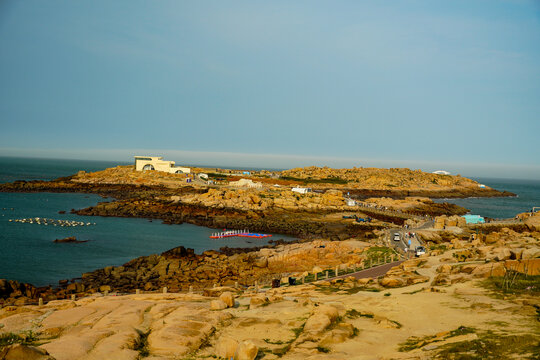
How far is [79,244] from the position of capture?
4419 centimetres

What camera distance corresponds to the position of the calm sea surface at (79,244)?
113ft

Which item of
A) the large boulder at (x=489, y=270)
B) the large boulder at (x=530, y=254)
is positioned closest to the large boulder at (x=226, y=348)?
the large boulder at (x=489, y=270)

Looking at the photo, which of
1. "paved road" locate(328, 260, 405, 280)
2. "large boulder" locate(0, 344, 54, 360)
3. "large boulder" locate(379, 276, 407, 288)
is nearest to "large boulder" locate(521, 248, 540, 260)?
"large boulder" locate(379, 276, 407, 288)

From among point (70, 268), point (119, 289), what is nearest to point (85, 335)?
point (119, 289)

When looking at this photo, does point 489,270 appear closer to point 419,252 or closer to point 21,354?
point 419,252

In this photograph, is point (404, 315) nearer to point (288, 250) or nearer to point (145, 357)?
point (145, 357)

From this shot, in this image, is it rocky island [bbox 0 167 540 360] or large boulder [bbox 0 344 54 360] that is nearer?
large boulder [bbox 0 344 54 360]

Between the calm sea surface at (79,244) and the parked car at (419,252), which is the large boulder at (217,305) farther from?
the parked car at (419,252)

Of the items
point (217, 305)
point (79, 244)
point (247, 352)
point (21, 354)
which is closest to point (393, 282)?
point (217, 305)

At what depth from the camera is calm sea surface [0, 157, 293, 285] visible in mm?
34500

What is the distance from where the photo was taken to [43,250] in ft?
134

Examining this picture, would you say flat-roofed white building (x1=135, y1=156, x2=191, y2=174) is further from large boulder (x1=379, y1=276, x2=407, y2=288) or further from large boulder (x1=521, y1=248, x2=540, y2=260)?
large boulder (x1=521, y1=248, x2=540, y2=260)

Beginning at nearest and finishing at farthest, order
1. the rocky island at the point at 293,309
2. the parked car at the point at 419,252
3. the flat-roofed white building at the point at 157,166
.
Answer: the rocky island at the point at 293,309
the parked car at the point at 419,252
the flat-roofed white building at the point at 157,166

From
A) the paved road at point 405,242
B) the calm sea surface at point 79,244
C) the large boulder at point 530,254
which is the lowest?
the calm sea surface at point 79,244
